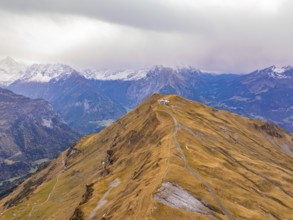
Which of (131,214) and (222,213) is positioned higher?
(222,213)

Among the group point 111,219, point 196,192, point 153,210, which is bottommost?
point 111,219

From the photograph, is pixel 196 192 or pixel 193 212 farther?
pixel 196 192

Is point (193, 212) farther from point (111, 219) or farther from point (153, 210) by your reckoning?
point (111, 219)

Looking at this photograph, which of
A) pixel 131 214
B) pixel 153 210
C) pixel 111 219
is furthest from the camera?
pixel 111 219

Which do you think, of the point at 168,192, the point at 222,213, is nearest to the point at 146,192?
the point at 168,192

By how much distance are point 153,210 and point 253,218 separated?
5196cm

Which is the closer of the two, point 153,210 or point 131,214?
point 153,210

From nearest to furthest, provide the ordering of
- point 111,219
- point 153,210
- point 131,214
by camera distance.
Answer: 1. point 153,210
2. point 131,214
3. point 111,219

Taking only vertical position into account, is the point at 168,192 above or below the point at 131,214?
above

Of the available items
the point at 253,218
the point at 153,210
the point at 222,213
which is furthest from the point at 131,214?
the point at 253,218

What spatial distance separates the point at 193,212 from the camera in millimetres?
177250

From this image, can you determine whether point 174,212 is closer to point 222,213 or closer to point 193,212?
point 193,212

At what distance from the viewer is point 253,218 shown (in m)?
191

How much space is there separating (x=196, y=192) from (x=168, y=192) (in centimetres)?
1561
